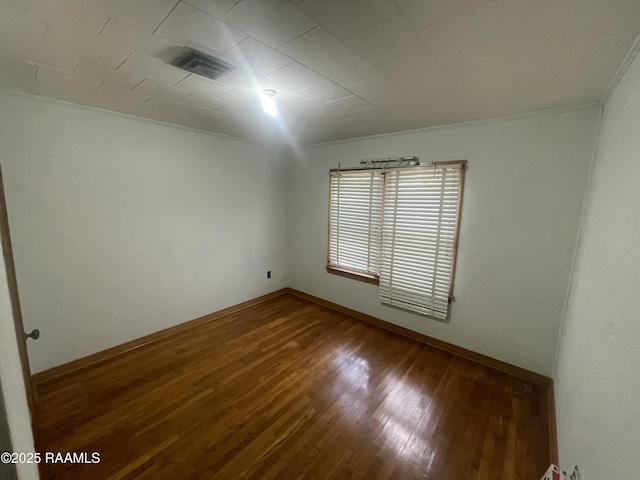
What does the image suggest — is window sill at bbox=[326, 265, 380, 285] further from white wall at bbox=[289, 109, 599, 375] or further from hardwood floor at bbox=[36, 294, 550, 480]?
hardwood floor at bbox=[36, 294, 550, 480]

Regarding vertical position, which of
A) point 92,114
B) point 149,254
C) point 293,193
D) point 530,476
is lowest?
point 530,476

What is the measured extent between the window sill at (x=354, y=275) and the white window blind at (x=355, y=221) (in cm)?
4

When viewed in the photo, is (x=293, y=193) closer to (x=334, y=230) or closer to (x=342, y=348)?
(x=334, y=230)

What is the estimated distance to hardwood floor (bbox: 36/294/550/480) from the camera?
1.53 m

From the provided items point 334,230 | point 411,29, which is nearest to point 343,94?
point 411,29

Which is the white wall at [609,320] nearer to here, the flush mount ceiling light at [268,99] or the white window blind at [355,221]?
the white window blind at [355,221]

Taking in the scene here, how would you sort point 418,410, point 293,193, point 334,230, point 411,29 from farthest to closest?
point 293,193 < point 334,230 < point 418,410 < point 411,29

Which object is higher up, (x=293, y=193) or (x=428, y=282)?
(x=293, y=193)

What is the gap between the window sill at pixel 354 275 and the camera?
10.8 feet

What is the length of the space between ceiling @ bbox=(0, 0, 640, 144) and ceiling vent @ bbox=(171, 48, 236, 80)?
0.05 metres

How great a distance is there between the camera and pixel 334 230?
12.1 ft

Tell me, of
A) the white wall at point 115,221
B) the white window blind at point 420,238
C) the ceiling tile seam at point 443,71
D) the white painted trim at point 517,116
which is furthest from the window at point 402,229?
the white wall at point 115,221

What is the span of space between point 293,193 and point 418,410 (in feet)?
10.7

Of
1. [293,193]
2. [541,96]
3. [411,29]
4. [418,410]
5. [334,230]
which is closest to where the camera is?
[411,29]
